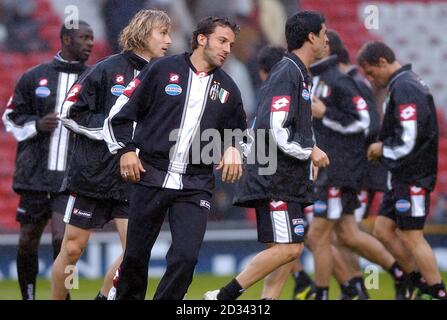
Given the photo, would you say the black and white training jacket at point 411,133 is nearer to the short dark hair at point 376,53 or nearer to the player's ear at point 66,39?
the short dark hair at point 376,53

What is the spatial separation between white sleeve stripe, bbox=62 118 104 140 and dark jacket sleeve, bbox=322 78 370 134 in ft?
8.99

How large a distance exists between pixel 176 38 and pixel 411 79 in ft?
20.8

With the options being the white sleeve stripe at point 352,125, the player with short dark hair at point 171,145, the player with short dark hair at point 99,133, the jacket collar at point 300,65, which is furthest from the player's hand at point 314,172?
the white sleeve stripe at point 352,125

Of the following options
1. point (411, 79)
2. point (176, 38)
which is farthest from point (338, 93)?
point (176, 38)

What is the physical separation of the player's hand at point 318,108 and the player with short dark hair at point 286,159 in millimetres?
1482

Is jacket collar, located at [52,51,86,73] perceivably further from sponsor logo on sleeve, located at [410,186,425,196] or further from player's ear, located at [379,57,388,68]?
sponsor logo on sleeve, located at [410,186,425,196]

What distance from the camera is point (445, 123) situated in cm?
1490

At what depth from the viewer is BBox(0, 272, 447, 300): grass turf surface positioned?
33.5 feet

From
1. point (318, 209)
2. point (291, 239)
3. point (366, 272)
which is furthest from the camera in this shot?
point (366, 272)

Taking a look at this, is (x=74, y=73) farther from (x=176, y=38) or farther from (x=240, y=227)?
(x=176, y=38)

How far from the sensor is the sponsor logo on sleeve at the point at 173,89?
6551 mm

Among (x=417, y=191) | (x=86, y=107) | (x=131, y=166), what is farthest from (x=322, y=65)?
(x=131, y=166)

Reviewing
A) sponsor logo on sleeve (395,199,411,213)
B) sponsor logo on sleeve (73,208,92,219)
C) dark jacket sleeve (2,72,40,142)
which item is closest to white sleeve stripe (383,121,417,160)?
sponsor logo on sleeve (395,199,411,213)

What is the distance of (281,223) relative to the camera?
24.2 feet
